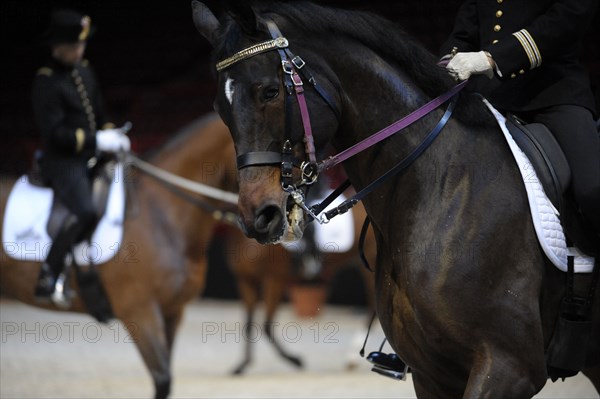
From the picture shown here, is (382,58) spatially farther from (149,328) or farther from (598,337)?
(149,328)

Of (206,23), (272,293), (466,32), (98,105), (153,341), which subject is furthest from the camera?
(272,293)

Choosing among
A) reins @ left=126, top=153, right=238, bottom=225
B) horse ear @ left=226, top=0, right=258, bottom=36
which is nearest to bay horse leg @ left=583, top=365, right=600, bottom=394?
horse ear @ left=226, top=0, right=258, bottom=36

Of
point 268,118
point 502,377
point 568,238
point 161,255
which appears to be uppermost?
point 268,118

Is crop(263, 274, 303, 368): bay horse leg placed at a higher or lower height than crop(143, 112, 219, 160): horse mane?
lower

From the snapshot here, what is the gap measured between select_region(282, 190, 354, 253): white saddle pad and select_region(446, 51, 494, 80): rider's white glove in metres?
4.66

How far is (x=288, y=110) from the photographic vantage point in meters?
2.39

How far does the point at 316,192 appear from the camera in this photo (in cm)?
736

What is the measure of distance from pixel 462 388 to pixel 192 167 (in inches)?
132

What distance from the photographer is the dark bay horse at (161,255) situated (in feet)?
16.5

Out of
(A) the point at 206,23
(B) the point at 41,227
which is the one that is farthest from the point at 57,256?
(A) the point at 206,23

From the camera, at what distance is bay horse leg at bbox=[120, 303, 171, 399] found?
4754 millimetres

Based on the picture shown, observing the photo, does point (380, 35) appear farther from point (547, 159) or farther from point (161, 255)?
point (161, 255)

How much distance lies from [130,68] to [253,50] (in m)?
11.2

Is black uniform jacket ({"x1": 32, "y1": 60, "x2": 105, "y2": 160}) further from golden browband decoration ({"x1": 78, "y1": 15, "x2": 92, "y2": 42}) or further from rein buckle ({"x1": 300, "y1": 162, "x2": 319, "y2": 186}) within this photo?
rein buckle ({"x1": 300, "y1": 162, "x2": 319, "y2": 186})
